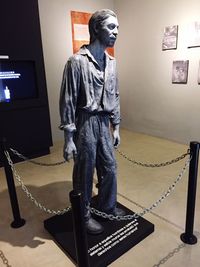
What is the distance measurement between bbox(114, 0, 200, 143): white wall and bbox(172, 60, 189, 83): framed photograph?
0.24 ft

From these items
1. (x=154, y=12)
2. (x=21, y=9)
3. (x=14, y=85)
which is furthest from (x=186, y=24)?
(x=14, y=85)

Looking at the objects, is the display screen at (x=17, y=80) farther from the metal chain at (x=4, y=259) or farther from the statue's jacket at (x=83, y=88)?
the metal chain at (x=4, y=259)

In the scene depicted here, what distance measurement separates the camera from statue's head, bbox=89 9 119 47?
183 cm

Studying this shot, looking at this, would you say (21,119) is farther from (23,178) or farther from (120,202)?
(120,202)

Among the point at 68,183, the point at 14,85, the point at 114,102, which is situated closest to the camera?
the point at 114,102

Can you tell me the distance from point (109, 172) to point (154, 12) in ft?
12.8

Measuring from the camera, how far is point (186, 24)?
14.0 ft

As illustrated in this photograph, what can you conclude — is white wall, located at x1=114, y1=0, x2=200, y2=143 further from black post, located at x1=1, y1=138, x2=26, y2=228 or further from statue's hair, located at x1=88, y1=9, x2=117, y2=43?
black post, located at x1=1, y1=138, x2=26, y2=228

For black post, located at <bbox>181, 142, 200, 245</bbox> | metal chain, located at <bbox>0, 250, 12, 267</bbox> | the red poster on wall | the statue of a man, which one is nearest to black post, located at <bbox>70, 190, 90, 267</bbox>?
the statue of a man

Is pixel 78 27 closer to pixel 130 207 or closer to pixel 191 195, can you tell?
pixel 130 207

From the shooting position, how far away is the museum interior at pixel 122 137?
211 centimetres

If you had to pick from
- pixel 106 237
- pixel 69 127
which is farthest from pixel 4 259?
pixel 69 127

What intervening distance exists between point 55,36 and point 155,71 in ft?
7.13

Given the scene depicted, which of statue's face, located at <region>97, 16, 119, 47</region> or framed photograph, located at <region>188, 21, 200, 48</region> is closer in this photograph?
statue's face, located at <region>97, 16, 119, 47</region>
